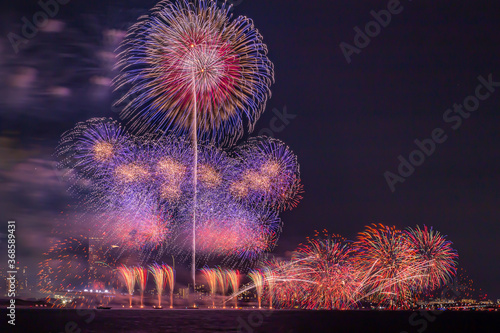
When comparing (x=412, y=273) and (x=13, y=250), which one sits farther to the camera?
(x=412, y=273)

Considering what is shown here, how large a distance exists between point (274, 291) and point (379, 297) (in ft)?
57.2

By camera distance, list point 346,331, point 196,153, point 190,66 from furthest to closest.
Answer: point 346,331
point 196,153
point 190,66

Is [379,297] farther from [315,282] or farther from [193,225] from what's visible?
[193,225]

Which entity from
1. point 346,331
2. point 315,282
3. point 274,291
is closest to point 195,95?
point 315,282

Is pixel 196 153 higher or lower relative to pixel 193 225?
higher

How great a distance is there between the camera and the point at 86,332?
64.2 m

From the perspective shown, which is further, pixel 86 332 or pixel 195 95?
Result: pixel 86 332

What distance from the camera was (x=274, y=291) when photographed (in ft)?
246

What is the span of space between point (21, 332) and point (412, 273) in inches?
2284

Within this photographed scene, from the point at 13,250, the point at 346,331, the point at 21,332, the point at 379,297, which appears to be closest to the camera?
the point at 13,250

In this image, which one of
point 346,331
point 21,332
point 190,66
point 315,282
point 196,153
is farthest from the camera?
point 346,331

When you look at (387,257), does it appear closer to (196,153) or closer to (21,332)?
(196,153)

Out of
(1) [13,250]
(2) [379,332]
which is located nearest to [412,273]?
(2) [379,332]

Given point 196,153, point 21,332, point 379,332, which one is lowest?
point 379,332
